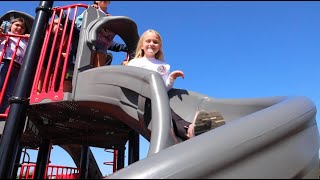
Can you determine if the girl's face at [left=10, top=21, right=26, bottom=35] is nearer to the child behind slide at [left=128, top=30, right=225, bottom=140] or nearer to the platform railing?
the platform railing

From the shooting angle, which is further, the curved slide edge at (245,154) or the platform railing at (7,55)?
the platform railing at (7,55)

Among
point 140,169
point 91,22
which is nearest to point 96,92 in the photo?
point 91,22

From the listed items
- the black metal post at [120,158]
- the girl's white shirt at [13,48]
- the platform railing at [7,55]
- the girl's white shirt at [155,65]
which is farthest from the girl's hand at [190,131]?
the black metal post at [120,158]

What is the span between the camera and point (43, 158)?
443 centimetres

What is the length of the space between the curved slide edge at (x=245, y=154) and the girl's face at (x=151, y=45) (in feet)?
5.50

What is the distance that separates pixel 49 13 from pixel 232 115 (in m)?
2.06

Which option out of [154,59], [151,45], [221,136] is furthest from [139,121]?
[221,136]

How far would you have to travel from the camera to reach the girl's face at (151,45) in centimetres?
315

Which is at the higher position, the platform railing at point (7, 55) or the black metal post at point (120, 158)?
the platform railing at point (7, 55)

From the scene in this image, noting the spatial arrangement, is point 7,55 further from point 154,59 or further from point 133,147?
point 133,147

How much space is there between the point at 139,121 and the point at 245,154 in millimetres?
1192

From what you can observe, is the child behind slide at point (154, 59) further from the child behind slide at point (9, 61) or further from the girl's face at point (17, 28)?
the girl's face at point (17, 28)

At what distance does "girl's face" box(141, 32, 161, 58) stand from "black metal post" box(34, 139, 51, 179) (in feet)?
7.01

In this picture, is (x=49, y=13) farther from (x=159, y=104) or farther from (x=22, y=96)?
(x=159, y=104)
